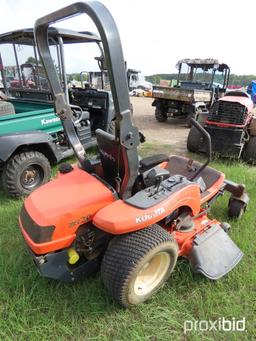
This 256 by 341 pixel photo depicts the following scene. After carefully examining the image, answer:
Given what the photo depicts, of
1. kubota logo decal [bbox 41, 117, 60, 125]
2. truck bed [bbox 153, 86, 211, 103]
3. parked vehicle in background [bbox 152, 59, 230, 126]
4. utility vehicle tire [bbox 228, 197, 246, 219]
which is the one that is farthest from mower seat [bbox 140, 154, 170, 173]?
truck bed [bbox 153, 86, 211, 103]

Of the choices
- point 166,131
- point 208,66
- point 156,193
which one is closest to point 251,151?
point 166,131

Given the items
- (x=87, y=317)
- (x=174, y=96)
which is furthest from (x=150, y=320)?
(x=174, y=96)

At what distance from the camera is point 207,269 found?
6.68 feet

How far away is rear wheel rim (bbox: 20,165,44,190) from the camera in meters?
3.41

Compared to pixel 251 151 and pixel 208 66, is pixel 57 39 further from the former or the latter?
pixel 208 66

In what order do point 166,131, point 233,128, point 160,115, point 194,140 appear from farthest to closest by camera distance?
point 160,115 → point 166,131 → point 194,140 → point 233,128

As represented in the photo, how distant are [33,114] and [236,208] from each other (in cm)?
285

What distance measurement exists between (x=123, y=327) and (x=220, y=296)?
0.77m

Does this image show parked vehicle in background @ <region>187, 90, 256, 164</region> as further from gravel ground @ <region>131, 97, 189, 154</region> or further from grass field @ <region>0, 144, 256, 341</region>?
grass field @ <region>0, 144, 256, 341</region>

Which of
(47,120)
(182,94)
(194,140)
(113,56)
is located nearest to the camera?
(113,56)

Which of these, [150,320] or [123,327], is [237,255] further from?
[123,327]

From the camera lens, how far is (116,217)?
65.9 inches
